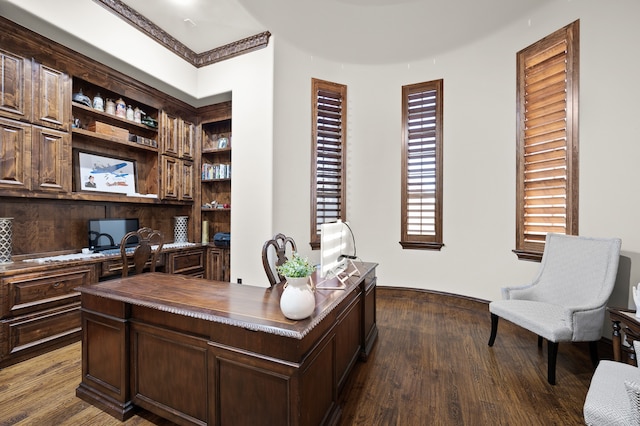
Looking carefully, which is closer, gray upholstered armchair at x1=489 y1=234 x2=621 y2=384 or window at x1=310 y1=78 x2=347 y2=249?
gray upholstered armchair at x1=489 y1=234 x2=621 y2=384

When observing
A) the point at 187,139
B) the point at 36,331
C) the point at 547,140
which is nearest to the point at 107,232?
the point at 36,331

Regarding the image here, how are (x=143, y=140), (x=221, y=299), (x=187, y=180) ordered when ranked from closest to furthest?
(x=221, y=299) → (x=143, y=140) → (x=187, y=180)

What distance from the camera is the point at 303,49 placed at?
3.84 m

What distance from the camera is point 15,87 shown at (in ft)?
8.25

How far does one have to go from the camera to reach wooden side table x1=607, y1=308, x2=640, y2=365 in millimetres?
1751

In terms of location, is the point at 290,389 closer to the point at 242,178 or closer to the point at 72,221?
the point at 242,178

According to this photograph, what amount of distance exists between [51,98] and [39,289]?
185 centimetres

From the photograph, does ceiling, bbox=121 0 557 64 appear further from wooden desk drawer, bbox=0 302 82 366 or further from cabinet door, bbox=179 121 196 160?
wooden desk drawer, bbox=0 302 82 366

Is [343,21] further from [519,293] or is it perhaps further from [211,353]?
[211,353]

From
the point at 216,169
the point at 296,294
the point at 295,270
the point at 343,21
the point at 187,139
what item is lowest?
the point at 296,294

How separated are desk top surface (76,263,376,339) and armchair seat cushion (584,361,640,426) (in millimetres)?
1243

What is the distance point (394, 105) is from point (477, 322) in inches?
122

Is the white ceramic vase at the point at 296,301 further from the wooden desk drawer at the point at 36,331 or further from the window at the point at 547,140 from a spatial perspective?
the window at the point at 547,140

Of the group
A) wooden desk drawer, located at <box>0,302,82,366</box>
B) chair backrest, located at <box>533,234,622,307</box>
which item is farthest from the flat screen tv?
chair backrest, located at <box>533,234,622,307</box>
